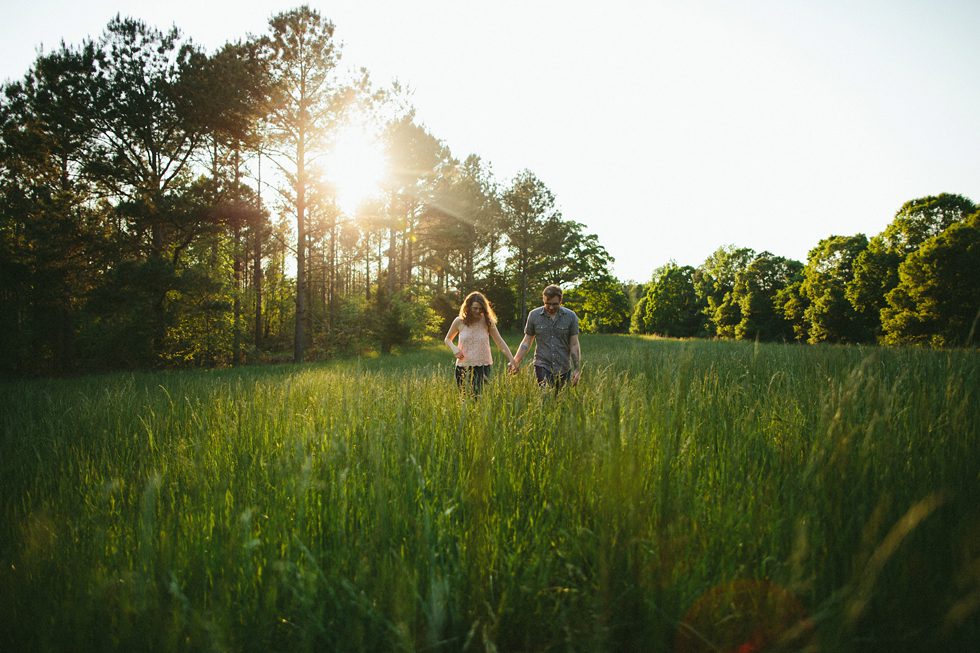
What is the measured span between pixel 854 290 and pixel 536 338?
35.2 meters

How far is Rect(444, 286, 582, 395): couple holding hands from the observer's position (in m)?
5.52

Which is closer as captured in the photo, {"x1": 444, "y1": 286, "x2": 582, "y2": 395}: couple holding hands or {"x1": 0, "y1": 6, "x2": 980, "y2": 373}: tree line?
{"x1": 444, "y1": 286, "x2": 582, "y2": 395}: couple holding hands

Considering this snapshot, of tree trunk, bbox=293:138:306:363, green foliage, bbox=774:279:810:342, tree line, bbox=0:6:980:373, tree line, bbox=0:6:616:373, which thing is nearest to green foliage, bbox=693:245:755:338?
green foliage, bbox=774:279:810:342

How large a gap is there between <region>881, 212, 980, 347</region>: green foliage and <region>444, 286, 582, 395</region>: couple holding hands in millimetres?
22226

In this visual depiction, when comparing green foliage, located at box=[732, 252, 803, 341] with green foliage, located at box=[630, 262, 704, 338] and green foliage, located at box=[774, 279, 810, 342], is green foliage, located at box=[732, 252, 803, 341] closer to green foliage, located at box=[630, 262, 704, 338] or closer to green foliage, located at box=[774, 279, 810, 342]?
green foliage, located at box=[774, 279, 810, 342]

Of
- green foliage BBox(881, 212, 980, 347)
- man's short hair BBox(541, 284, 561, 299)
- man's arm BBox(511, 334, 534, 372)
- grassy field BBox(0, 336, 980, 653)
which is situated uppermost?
green foliage BBox(881, 212, 980, 347)

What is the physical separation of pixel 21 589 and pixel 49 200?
61.4ft

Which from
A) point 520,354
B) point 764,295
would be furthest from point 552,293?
point 764,295

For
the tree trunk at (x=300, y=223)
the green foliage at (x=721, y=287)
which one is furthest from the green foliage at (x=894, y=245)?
the tree trunk at (x=300, y=223)

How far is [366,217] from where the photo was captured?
18.3 metres

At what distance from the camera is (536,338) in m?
5.85

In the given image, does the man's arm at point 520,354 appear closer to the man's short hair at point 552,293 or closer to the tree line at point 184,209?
the man's short hair at point 552,293

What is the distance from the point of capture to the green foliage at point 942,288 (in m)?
19.1

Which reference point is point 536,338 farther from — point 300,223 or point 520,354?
point 300,223
